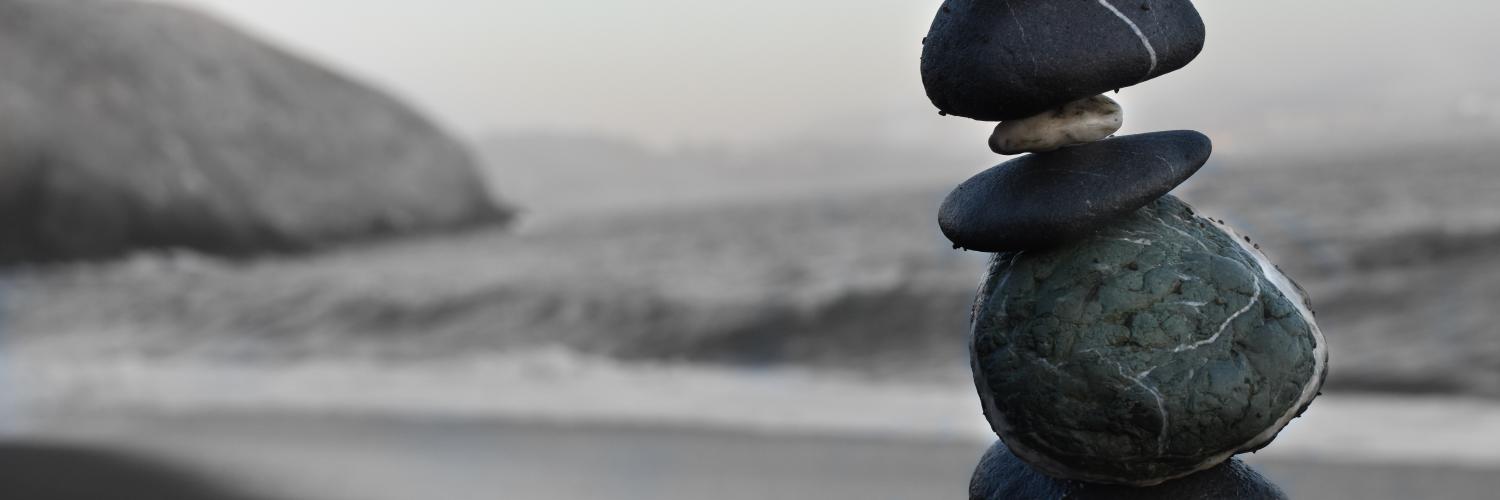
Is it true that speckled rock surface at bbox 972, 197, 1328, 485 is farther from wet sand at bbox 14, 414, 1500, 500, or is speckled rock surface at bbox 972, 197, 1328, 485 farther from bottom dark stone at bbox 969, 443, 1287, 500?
wet sand at bbox 14, 414, 1500, 500

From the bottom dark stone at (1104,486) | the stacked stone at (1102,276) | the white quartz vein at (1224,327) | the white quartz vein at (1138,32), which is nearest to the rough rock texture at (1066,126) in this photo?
the stacked stone at (1102,276)

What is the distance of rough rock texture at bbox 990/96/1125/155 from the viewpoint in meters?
2.54

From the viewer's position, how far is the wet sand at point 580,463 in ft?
17.3

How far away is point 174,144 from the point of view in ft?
100

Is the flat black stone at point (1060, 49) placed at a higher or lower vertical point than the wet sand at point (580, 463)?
higher

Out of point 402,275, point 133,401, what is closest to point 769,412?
point 133,401

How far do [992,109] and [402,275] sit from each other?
52.4 feet

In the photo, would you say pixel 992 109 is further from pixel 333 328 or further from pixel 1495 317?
pixel 333 328

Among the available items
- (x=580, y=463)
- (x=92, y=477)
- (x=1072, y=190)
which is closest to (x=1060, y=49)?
(x=1072, y=190)

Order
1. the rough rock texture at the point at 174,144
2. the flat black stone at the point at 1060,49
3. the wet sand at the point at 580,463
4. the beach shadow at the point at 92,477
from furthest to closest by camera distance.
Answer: the rough rock texture at the point at 174,144 < the beach shadow at the point at 92,477 < the wet sand at the point at 580,463 < the flat black stone at the point at 1060,49

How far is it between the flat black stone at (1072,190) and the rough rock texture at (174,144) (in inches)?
1036

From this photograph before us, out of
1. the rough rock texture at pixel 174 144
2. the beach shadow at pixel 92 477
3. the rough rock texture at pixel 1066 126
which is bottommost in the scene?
the beach shadow at pixel 92 477

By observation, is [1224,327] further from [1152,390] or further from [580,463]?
[580,463]

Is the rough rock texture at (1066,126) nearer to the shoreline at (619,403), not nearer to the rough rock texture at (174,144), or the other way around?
the shoreline at (619,403)
